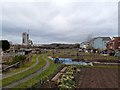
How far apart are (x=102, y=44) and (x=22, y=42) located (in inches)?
1861

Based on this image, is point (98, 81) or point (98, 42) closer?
point (98, 81)

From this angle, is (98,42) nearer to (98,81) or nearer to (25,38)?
(25,38)

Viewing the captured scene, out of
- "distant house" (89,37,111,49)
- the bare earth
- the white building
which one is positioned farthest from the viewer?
the white building

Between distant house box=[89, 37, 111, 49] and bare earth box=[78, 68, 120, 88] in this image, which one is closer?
bare earth box=[78, 68, 120, 88]

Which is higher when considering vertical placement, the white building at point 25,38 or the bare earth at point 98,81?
the white building at point 25,38

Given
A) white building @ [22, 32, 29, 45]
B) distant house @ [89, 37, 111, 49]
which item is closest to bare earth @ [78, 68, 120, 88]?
distant house @ [89, 37, 111, 49]

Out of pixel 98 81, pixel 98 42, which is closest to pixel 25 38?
pixel 98 42

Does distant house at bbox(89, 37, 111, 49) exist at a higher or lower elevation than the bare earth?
higher

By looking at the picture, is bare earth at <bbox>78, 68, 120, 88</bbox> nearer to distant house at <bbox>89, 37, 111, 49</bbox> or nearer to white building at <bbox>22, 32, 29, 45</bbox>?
distant house at <bbox>89, 37, 111, 49</bbox>

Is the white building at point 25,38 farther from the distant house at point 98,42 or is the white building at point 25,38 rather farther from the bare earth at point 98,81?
the bare earth at point 98,81

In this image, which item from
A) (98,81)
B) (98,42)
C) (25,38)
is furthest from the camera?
(25,38)

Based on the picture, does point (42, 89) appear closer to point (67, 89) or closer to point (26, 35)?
point (67, 89)

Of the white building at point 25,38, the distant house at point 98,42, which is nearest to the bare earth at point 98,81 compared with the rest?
the distant house at point 98,42

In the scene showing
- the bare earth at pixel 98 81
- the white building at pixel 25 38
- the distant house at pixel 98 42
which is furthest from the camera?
the white building at pixel 25 38
